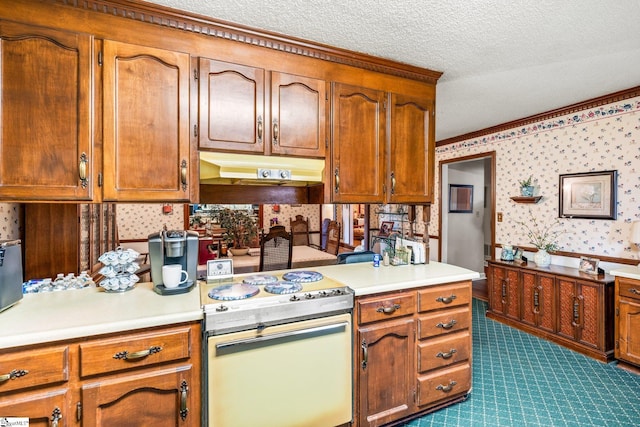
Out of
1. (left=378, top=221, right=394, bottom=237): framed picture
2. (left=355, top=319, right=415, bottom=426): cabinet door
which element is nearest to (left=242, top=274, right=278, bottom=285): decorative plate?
(left=355, top=319, right=415, bottom=426): cabinet door

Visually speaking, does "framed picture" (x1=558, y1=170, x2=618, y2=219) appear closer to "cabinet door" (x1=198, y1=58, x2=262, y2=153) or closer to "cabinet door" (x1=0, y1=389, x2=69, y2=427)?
"cabinet door" (x1=198, y1=58, x2=262, y2=153)

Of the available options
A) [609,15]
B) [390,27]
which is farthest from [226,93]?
[609,15]

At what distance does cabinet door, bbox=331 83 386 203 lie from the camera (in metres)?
2.27

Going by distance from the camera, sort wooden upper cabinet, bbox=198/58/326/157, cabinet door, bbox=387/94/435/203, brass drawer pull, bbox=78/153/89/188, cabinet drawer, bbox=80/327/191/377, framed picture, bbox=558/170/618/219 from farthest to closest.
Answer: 1. framed picture, bbox=558/170/618/219
2. cabinet door, bbox=387/94/435/203
3. wooden upper cabinet, bbox=198/58/326/157
4. brass drawer pull, bbox=78/153/89/188
5. cabinet drawer, bbox=80/327/191/377

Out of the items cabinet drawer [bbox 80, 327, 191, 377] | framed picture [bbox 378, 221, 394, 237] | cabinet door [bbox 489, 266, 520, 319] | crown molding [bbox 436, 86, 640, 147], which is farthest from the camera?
framed picture [bbox 378, 221, 394, 237]

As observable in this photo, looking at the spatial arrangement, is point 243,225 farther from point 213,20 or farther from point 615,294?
point 615,294

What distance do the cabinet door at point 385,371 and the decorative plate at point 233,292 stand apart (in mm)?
689

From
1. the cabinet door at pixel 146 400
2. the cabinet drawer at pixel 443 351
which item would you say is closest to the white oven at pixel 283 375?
the cabinet door at pixel 146 400

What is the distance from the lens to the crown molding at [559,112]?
3.03 meters

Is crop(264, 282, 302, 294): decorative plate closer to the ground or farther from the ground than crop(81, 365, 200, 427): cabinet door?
farther from the ground

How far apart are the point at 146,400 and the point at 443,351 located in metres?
1.78

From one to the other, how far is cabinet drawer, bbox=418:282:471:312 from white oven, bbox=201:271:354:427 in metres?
0.56

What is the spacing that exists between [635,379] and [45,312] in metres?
4.01

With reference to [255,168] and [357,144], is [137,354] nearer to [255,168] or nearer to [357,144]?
[255,168]
